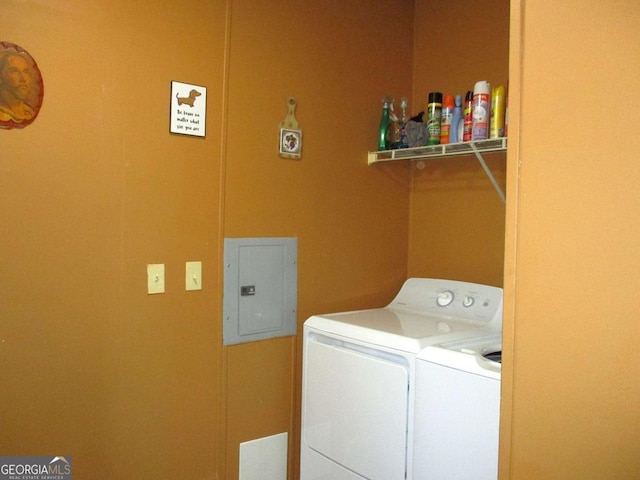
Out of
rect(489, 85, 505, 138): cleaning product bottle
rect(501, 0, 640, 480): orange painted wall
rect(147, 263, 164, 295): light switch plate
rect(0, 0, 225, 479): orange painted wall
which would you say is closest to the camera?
rect(501, 0, 640, 480): orange painted wall

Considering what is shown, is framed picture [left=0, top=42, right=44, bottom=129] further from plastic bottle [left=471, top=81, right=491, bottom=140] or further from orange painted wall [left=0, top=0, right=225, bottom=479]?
plastic bottle [left=471, top=81, right=491, bottom=140]

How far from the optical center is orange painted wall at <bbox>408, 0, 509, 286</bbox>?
90.2 inches

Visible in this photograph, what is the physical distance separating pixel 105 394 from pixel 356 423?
0.88 metres

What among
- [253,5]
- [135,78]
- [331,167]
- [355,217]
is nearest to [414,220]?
[355,217]

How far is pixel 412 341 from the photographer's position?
5.61ft

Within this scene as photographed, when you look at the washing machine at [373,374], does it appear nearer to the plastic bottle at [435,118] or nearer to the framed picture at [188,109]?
the plastic bottle at [435,118]

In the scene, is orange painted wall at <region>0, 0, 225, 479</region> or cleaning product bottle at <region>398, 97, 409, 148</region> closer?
orange painted wall at <region>0, 0, 225, 479</region>

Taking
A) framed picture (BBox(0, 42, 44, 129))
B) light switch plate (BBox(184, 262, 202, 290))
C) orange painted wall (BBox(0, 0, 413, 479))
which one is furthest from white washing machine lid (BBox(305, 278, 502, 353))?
framed picture (BBox(0, 42, 44, 129))

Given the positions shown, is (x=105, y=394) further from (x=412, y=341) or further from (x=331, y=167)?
(x=331, y=167)

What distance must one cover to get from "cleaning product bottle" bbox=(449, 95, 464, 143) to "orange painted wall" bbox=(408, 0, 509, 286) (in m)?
0.22

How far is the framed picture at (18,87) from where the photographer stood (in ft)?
5.08

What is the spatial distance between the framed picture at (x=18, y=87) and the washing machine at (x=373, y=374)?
1.26 m

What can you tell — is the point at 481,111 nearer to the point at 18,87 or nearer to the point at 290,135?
the point at 290,135

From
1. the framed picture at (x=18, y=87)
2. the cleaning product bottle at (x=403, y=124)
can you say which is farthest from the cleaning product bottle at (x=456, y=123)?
the framed picture at (x=18, y=87)
